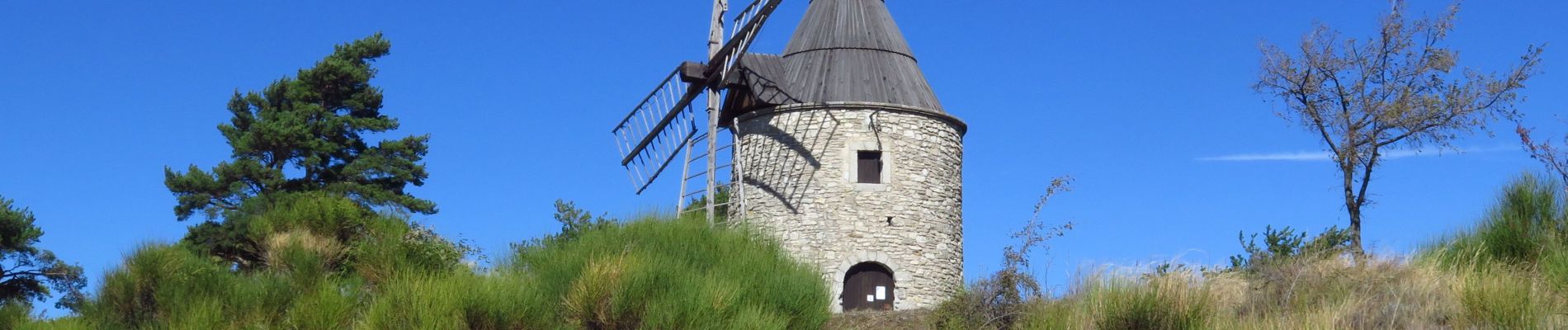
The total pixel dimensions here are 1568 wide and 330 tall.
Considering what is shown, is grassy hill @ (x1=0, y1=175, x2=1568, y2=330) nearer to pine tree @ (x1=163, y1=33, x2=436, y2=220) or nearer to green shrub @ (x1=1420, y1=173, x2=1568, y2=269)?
green shrub @ (x1=1420, y1=173, x2=1568, y2=269)

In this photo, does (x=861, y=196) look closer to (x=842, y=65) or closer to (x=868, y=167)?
(x=868, y=167)

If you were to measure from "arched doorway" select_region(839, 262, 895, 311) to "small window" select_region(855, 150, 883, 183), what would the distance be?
1051mm

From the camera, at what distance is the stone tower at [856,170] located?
18359 mm

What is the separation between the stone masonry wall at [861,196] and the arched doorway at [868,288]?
0.55 feet

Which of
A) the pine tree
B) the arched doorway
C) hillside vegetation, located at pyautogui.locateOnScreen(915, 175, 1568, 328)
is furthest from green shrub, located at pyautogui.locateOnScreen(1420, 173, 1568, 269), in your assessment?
the pine tree

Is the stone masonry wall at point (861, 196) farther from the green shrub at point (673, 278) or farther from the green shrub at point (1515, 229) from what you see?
the green shrub at point (1515, 229)

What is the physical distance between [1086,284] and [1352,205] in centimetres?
747

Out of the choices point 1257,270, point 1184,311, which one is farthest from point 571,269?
point 1257,270

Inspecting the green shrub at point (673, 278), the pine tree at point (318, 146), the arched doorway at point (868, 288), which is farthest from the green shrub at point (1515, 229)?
the pine tree at point (318, 146)

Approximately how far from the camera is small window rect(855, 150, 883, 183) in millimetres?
18625

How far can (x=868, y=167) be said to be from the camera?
61.4 feet

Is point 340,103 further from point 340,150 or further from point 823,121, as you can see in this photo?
point 823,121

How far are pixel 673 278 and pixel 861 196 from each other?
584 centimetres

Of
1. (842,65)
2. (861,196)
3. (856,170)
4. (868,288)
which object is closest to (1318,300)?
(868,288)
